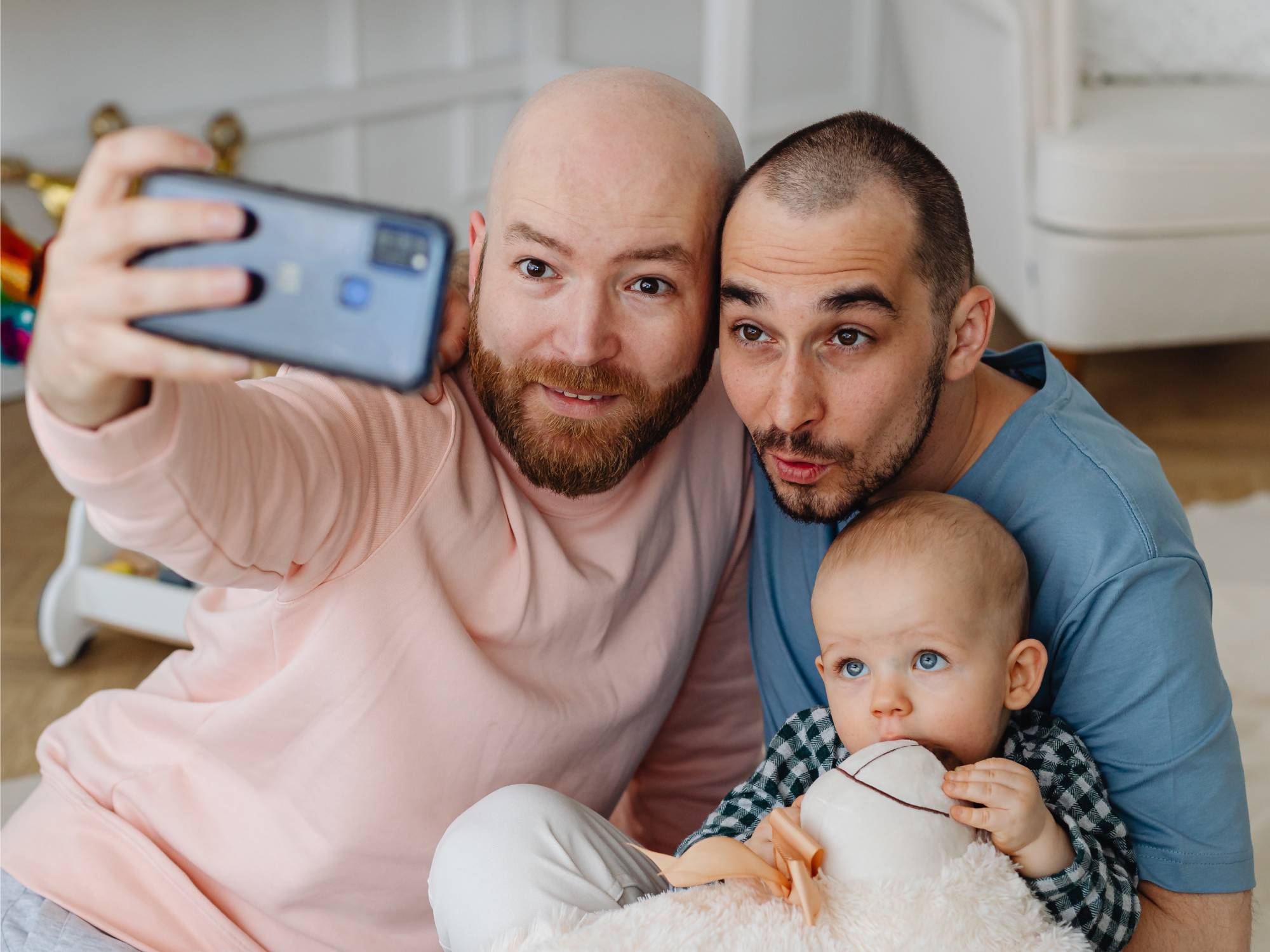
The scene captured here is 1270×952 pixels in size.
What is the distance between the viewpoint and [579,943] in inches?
40.9

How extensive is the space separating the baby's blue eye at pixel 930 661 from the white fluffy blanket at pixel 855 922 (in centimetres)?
18

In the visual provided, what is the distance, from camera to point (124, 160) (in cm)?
86

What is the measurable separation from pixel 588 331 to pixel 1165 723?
626mm

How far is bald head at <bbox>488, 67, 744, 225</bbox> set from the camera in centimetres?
128

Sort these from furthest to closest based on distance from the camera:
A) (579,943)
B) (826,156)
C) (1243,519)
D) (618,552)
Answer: (1243,519) < (618,552) < (826,156) < (579,943)

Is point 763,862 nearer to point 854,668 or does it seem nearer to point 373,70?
point 854,668

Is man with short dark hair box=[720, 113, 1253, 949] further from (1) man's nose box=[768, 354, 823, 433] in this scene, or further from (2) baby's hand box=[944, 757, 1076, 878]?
(2) baby's hand box=[944, 757, 1076, 878]

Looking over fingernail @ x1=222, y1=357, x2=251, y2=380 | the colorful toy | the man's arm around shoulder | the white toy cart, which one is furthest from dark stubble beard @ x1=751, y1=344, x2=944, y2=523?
the white toy cart

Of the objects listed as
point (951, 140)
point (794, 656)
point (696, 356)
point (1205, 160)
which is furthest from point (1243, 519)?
point (696, 356)

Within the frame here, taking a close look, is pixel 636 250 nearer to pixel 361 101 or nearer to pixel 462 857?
pixel 462 857

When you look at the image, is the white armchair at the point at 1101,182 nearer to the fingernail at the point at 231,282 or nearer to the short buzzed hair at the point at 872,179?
the short buzzed hair at the point at 872,179

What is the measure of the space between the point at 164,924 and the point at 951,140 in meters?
2.74

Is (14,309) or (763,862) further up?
(14,309)

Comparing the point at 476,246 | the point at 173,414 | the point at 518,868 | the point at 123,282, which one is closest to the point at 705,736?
the point at 518,868
